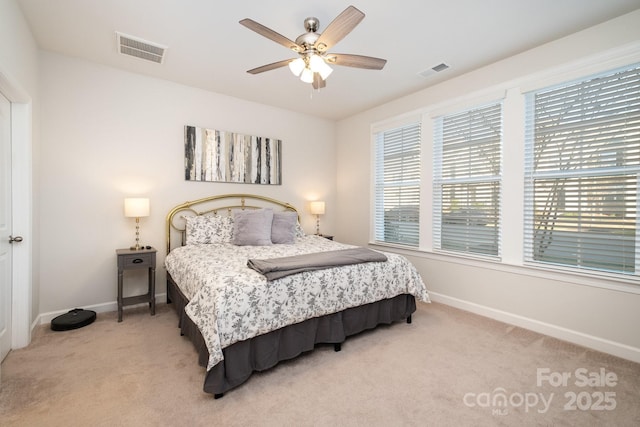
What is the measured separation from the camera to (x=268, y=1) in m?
2.21

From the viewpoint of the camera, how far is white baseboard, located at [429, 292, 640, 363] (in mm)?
2323

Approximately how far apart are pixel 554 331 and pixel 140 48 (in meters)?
4.81

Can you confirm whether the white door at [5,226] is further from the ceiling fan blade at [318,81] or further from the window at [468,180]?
the window at [468,180]

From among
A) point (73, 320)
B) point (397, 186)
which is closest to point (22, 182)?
point (73, 320)

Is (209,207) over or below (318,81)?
below

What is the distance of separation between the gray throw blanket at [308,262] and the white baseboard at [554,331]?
1376 millimetres

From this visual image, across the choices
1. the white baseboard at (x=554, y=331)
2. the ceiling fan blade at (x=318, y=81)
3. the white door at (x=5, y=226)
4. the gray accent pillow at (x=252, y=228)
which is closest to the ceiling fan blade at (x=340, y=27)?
the ceiling fan blade at (x=318, y=81)

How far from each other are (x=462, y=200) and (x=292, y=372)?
269cm

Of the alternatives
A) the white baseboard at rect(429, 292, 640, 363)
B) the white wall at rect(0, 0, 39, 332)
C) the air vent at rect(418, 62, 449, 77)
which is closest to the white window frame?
Result: the air vent at rect(418, 62, 449, 77)

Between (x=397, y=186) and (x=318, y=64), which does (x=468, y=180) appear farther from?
(x=318, y=64)

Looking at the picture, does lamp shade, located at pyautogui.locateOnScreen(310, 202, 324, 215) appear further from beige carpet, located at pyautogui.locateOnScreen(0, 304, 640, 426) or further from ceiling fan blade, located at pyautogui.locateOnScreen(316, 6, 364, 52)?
ceiling fan blade, located at pyautogui.locateOnScreen(316, 6, 364, 52)

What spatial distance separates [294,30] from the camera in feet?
8.37

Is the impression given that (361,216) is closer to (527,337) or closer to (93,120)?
(527,337)

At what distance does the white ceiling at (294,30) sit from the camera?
89.0 inches
